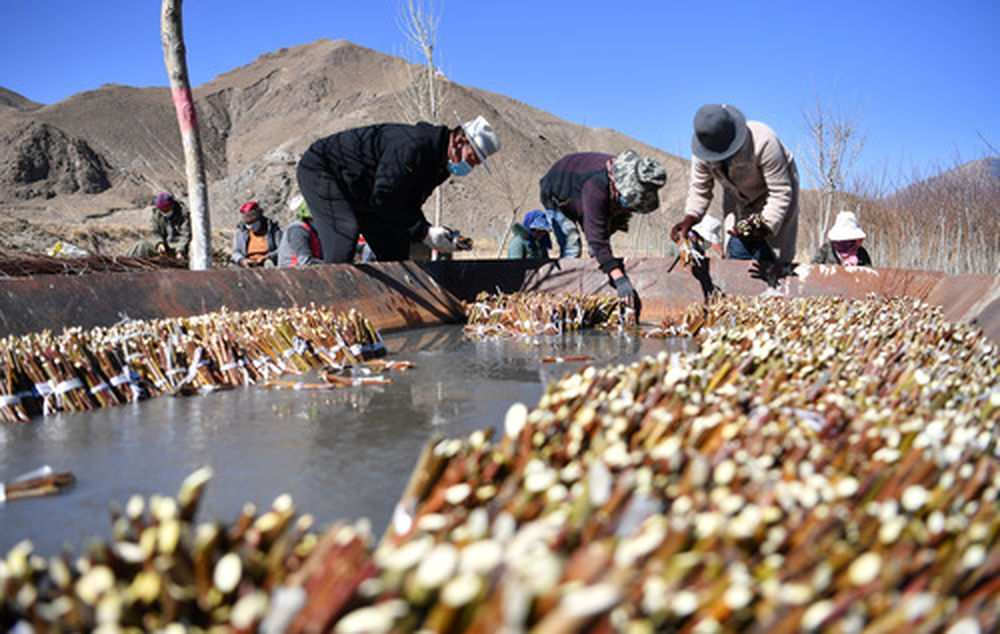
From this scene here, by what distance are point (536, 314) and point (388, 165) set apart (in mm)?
1748

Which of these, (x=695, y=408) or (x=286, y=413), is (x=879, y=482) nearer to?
(x=695, y=408)

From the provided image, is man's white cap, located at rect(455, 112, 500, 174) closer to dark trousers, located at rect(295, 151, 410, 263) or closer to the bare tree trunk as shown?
dark trousers, located at rect(295, 151, 410, 263)

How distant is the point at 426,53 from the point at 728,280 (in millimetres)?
9810

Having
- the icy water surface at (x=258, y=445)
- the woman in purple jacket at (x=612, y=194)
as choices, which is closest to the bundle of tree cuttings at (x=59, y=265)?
the icy water surface at (x=258, y=445)

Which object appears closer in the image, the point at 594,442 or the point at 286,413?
the point at 594,442

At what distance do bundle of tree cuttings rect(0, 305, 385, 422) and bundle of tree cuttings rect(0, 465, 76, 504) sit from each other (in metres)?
1.21

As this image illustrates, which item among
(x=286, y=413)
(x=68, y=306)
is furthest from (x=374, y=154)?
(x=286, y=413)

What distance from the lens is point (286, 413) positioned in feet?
11.1

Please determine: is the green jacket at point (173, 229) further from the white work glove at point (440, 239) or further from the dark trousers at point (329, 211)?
the white work glove at point (440, 239)

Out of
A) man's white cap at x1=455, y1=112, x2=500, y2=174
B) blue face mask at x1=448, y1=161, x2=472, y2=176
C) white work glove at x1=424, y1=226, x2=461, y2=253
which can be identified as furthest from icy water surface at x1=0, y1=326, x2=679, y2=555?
white work glove at x1=424, y1=226, x2=461, y2=253

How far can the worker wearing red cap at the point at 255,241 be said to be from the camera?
9.33 meters

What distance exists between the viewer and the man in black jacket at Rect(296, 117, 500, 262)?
5770 mm

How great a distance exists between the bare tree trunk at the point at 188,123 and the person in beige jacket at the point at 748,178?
174 inches

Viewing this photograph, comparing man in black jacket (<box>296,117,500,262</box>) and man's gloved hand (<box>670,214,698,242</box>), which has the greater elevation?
man in black jacket (<box>296,117,500,262</box>)
